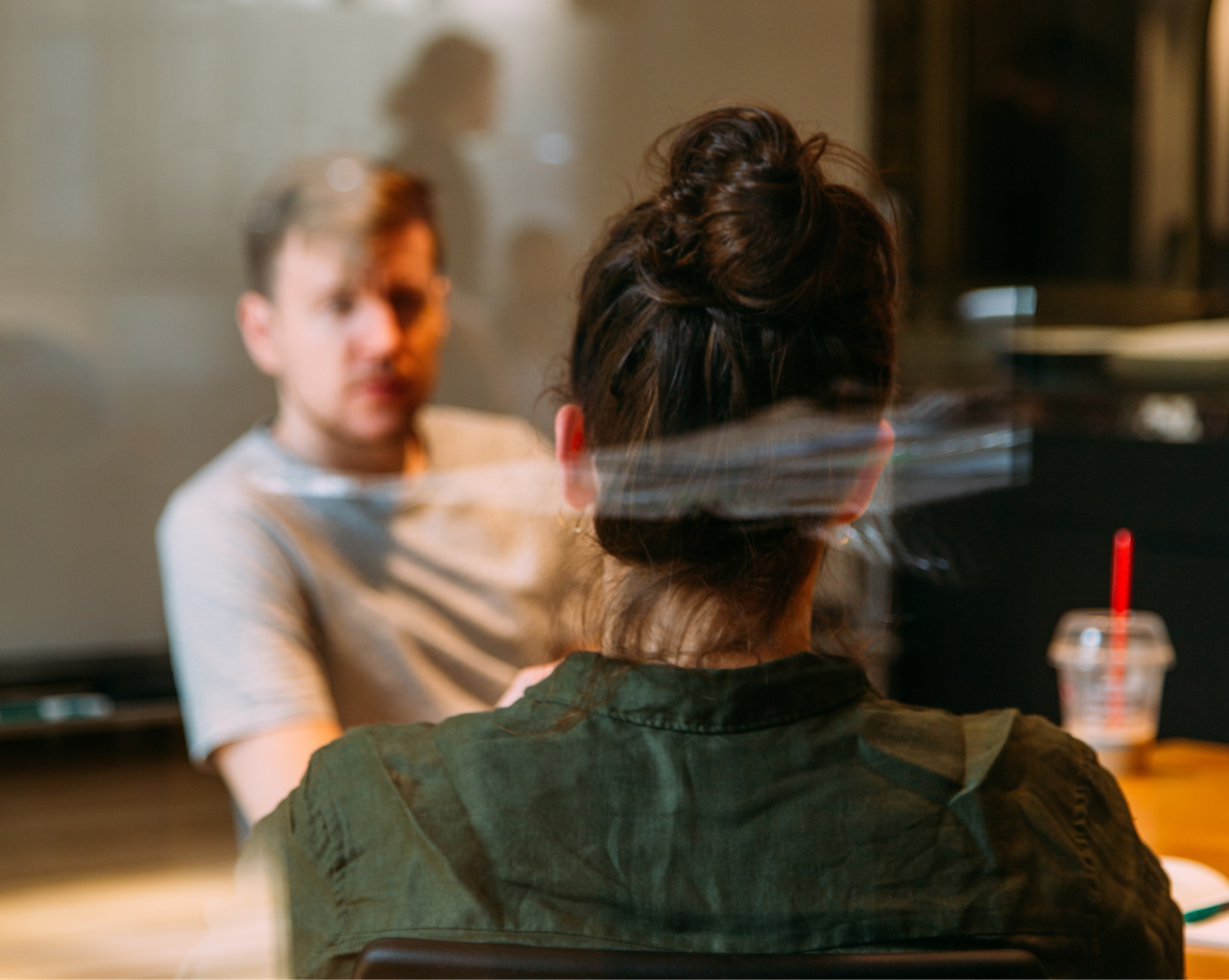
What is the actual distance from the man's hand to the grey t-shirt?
11cm

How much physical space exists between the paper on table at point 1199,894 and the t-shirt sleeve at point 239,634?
0.53 m

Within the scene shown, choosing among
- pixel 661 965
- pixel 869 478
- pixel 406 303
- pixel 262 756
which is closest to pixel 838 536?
pixel 869 478

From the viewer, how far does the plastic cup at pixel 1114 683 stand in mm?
956

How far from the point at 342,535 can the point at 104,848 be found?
297 mm

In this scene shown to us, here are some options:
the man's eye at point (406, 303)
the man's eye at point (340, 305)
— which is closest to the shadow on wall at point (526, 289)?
the man's eye at point (406, 303)

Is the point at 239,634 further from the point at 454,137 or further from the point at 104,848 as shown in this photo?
the point at 454,137

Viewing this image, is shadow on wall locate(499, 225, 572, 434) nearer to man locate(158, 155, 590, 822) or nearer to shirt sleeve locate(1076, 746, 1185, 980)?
man locate(158, 155, 590, 822)

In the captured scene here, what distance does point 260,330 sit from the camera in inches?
42.4

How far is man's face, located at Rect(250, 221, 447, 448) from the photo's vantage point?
0.98m

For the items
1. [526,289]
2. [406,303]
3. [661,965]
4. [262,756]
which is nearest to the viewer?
[661,965]

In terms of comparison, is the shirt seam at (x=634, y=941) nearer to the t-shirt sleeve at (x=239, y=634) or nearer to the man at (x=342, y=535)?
the man at (x=342, y=535)

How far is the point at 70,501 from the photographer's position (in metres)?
1.07

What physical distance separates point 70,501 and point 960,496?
0.73 m

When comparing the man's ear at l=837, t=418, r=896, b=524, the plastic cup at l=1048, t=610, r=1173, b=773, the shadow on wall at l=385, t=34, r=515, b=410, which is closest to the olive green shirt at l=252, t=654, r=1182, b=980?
the man's ear at l=837, t=418, r=896, b=524
